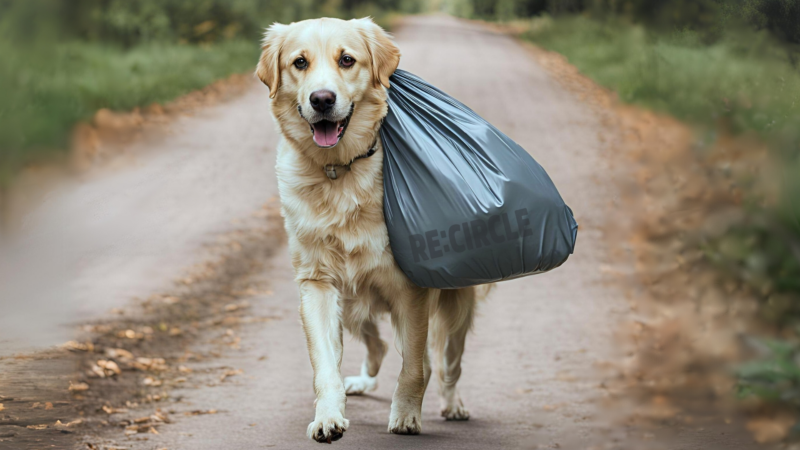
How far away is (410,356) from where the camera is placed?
395 cm

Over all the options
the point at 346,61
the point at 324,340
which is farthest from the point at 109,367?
the point at 346,61

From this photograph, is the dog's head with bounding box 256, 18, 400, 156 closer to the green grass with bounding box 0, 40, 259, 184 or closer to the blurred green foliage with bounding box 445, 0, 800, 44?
the blurred green foliage with bounding box 445, 0, 800, 44

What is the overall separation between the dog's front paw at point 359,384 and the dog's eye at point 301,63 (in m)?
2.22

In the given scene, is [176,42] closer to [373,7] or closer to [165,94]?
[165,94]

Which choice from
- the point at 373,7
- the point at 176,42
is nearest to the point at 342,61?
the point at 176,42

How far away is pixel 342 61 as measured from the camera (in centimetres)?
360

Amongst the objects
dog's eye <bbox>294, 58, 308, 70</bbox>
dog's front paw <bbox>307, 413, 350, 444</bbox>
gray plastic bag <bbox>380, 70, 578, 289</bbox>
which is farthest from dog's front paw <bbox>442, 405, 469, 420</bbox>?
dog's eye <bbox>294, 58, 308, 70</bbox>

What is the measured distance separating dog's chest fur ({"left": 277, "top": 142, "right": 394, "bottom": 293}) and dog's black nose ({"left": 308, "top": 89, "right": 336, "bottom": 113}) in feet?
1.36

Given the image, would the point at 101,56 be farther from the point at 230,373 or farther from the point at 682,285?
the point at 682,285

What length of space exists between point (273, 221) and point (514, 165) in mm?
6226

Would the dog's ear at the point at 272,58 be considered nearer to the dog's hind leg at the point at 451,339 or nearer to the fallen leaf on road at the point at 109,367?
the dog's hind leg at the point at 451,339

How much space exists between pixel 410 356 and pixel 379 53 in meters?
1.54

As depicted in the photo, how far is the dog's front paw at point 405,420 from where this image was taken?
3990 millimetres

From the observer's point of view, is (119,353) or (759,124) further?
(759,124)
